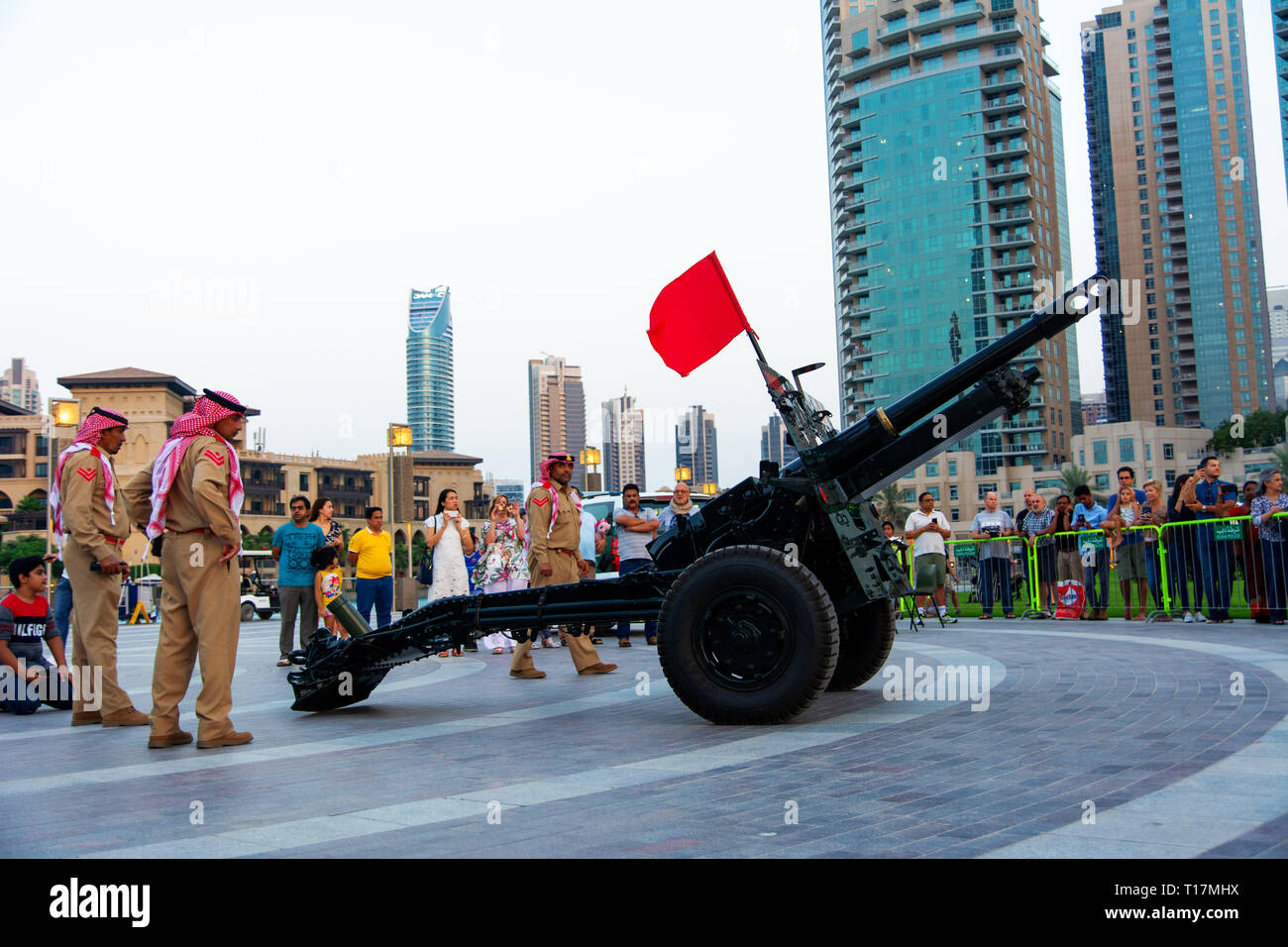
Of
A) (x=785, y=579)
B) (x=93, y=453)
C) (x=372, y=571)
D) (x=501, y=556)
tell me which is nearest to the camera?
(x=785, y=579)

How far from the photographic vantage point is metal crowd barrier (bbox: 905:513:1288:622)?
1180cm

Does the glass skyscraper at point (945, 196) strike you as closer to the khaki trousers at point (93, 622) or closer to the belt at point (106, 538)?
A: the belt at point (106, 538)

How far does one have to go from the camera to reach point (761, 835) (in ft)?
10.9

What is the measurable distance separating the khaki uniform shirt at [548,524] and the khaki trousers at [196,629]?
315cm

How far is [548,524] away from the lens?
894 cm

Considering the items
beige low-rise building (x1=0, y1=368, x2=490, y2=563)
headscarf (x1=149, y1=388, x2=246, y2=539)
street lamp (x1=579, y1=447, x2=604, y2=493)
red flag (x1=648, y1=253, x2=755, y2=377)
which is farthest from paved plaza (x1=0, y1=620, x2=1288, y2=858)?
beige low-rise building (x1=0, y1=368, x2=490, y2=563)

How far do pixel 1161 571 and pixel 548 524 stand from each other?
8.73m

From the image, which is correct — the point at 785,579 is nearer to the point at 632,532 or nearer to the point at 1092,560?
the point at 632,532

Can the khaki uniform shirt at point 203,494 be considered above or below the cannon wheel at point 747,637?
above

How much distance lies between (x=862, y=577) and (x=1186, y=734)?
1.76 meters

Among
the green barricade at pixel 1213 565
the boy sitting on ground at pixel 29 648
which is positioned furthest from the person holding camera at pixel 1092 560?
the boy sitting on ground at pixel 29 648

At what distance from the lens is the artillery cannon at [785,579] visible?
547 cm

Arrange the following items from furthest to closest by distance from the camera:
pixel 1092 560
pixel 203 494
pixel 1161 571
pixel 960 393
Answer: pixel 1092 560, pixel 1161 571, pixel 960 393, pixel 203 494

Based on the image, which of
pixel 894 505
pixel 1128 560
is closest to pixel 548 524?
pixel 1128 560
